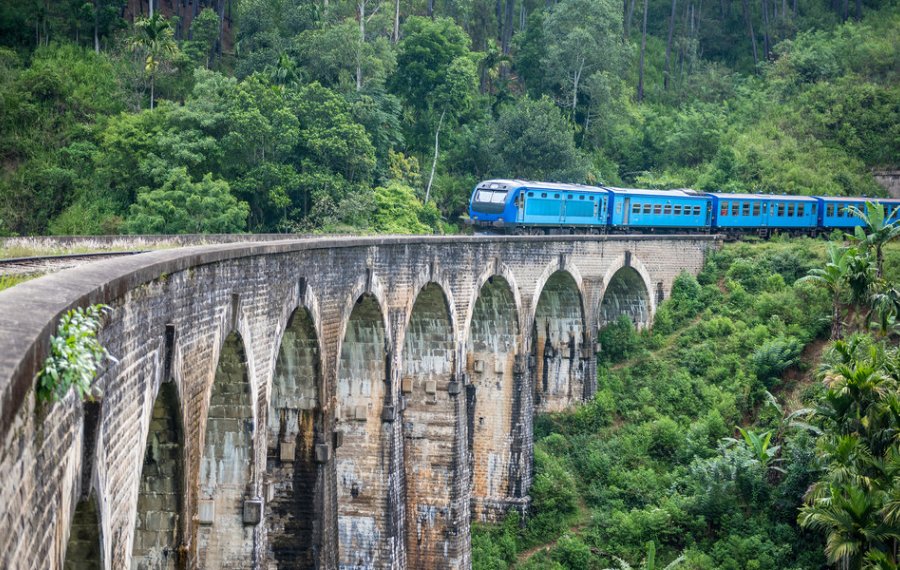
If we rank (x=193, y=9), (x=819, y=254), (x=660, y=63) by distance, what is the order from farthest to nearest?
(x=660, y=63) < (x=193, y=9) < (x=819, y=254)

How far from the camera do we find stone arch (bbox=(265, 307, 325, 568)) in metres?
18.8

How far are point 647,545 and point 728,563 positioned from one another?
2112 millimetres

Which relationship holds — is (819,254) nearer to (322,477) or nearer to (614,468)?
(614,468)

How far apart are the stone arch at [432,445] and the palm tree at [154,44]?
20600 mm

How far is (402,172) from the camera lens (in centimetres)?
4744

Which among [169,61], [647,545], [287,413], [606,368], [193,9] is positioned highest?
[193,9]

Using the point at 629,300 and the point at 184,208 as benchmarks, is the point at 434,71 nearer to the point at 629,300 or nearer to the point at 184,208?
the point at 629,300

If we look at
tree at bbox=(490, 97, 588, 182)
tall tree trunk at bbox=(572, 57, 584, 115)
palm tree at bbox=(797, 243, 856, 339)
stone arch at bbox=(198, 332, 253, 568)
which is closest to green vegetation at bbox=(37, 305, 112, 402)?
stone arch at bbox=(198, 332, 253, 568)

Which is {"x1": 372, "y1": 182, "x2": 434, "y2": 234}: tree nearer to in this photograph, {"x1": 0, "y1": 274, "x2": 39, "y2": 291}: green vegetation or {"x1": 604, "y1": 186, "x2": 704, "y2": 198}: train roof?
{"x1": 604, "y1": 186, "x2": 704, "y2": 198}: train roof

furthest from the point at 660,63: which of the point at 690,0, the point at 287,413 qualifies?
the point at 287,413

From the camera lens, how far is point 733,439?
3081 centimetres

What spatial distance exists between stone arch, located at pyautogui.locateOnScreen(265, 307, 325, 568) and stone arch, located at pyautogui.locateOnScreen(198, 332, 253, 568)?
3.10 m

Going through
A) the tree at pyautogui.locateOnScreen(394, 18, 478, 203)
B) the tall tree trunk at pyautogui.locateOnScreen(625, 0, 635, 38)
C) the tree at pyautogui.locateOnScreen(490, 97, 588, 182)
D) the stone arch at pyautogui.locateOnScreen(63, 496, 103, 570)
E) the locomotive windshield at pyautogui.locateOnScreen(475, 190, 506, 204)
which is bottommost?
the stone arch at pyautogui.locateOnScreen(63, 496, 103, 570)

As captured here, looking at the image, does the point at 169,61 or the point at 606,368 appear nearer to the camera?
the point at 606,368
